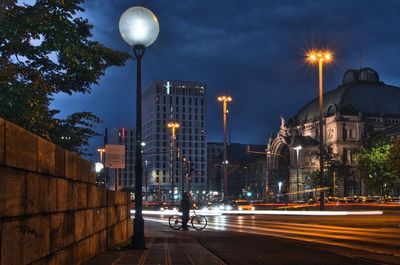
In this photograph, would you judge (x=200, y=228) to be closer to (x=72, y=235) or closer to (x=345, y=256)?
(x=345, y=256)

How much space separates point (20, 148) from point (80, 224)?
144 inches

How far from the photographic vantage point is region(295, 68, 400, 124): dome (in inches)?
5556

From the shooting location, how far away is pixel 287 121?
158750mm

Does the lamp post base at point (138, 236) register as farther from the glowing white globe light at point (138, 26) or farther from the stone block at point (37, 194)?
the stone block at point (37, 194)

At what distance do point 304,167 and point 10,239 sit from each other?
453ft

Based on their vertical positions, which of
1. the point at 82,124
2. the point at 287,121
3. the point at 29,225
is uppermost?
the point at 287,121

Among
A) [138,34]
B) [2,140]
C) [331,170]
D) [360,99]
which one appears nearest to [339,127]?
[360,99]

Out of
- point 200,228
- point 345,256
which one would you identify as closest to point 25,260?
point 345,256

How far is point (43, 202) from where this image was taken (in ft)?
21.2

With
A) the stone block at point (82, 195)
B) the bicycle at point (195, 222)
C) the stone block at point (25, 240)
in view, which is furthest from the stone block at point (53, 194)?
the bicycle at point (195, 222)

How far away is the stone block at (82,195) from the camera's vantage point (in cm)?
890

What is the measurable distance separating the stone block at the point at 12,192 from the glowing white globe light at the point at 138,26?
29.2 feet

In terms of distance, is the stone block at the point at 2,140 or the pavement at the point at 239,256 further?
the pavement at the point at 239,256

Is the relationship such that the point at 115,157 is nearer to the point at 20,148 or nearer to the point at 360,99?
the point at 20,148
